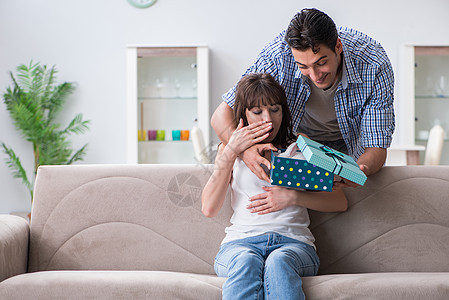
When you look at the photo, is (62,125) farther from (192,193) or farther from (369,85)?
(369,85)

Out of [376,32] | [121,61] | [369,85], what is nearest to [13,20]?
[121,61]

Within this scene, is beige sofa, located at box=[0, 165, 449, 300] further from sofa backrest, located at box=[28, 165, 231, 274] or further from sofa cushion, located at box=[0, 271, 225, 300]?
sofa cushion, located at box=[0, 271, 225, 300]

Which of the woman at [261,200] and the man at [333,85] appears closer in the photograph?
the woman at [261,200]

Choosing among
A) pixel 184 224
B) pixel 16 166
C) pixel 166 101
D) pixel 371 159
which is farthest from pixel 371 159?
pixel 16 166

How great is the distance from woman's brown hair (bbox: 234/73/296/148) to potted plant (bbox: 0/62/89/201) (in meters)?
3.18

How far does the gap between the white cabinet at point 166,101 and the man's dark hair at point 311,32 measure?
2843mm

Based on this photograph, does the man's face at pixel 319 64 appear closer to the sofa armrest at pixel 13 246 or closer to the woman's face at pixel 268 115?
the woman's face at pixel 268 115

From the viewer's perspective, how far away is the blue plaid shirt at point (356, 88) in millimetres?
1792

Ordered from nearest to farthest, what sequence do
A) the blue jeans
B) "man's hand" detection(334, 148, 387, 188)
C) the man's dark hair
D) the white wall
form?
1. the blue jeans
2. the man's dark hair
3. "man's hand" detection(334, 148, 387, 188)
4. the white wall

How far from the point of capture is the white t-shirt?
164cm

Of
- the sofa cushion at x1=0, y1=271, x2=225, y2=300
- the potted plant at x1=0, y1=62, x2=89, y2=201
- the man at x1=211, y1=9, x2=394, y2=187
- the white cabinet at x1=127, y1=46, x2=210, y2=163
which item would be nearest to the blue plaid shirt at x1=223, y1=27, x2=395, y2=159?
the man at x1=211, y1=9, x2=394, y2=187

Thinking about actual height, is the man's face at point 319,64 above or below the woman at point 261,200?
above

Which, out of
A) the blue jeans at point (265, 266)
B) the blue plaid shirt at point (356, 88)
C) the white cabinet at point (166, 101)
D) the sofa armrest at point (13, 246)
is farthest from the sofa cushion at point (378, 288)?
the white cabinet at point (166, 101)

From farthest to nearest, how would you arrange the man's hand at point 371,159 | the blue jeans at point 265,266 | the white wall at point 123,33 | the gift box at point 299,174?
1. the white wall at point 123,33
2. the man's hand at point 371,159
3. the gift box at point 299,174
4. the blue jeans at point 265,266
